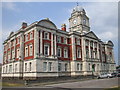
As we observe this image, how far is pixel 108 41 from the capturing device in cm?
6431

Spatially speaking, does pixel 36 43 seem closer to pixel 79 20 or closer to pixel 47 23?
pixel 47 23

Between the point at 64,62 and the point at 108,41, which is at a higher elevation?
the point at 108,41

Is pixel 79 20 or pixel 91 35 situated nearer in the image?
pixel 91 35

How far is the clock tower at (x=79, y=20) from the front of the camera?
55.5 meters

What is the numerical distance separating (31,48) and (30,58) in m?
2.69

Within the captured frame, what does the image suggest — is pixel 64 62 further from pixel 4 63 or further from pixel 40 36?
pixel 4 63

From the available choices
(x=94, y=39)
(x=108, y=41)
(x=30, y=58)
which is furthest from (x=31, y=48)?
(x=108, y=41)

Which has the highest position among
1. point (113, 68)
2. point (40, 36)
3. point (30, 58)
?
point (40, 36)

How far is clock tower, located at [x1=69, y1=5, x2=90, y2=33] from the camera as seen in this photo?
55.5 meters

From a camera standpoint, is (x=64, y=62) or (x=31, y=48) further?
(x=64, y=62)

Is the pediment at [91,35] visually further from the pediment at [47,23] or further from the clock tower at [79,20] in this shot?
the pediment at [47,23]

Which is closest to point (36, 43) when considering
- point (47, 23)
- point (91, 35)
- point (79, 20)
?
point (47, 23)

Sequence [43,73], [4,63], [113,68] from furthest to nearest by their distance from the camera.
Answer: [113,68], [4,63], [43,73]

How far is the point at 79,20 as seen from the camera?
183 feet
